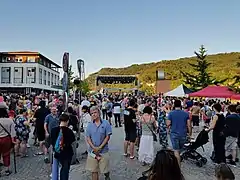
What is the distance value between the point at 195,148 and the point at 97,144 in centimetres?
398

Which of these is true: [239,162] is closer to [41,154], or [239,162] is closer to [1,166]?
[41,154]

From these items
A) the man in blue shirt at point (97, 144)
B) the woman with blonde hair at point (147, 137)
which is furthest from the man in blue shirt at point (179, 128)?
the man in blue shirt at point (97, 144)

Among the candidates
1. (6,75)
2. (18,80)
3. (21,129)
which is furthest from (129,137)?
(6,75)

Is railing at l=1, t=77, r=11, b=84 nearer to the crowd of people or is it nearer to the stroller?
the crowd of people

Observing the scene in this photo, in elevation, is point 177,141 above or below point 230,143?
above

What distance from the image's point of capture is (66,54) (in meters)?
8.84

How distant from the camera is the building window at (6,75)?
54188 millimetres

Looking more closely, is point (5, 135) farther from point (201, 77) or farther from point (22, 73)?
point (22, 73)

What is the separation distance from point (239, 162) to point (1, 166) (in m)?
6.45

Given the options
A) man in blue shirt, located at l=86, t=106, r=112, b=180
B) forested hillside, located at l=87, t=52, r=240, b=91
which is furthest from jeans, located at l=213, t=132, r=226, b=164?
forested hillside, located at l=87, t=52, r=240, b=91

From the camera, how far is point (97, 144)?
611 centimetres

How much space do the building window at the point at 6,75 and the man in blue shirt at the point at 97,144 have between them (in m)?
50.9

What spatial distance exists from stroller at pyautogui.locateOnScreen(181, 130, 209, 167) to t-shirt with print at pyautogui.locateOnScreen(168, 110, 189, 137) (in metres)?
1.18

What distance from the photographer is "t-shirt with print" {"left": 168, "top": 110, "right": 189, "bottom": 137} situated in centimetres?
797
